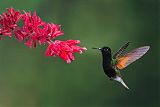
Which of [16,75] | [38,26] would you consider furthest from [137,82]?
[38,26]

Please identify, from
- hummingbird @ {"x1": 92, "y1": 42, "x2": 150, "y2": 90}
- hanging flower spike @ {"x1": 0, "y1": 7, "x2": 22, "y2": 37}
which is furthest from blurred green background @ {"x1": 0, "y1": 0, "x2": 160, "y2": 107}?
hanging flower spike @ {"x1": 0, "y1": 7, "x2": 22, "y2": 37}

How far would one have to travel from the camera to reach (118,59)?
9.89 ft

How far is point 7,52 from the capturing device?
873 centimetres

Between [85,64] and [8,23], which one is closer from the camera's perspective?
[8,23]

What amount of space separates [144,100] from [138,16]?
157 cm

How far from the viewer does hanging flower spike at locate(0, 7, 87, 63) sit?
2.28 m

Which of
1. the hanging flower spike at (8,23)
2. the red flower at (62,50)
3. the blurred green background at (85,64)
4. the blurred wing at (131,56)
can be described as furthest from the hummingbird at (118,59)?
the blurred green background at (85,64)

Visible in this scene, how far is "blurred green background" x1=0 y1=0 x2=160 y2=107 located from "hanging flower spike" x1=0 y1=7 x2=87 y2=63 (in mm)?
6256

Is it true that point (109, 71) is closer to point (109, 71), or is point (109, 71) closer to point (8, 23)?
point (109, 71)

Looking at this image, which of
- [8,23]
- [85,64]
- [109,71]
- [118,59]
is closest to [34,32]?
[8,23]

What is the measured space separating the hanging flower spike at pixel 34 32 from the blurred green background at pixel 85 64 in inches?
246

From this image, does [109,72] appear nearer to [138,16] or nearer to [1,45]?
[1,45]

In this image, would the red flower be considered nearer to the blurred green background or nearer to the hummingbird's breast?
the hummingbird's breast

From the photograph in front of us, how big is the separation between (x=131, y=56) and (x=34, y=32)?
0.77 metres
